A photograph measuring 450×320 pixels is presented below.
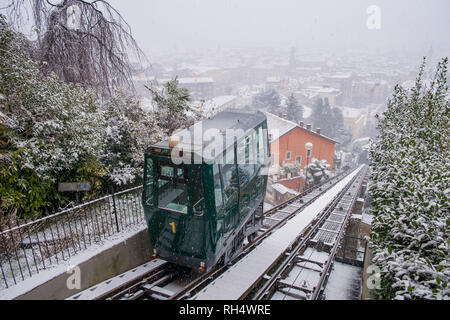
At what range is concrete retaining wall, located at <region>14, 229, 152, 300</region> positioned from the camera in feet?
16.0

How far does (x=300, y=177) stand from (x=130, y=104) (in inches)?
838

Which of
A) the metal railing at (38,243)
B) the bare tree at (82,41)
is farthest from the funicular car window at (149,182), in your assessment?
the bare tree at (82,41)

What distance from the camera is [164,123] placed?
1145cm

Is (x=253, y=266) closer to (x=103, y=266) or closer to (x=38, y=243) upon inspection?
(x=103, y=266)

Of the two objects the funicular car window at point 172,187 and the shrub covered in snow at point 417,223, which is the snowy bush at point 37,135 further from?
the shrub covered in snow at point 417,223

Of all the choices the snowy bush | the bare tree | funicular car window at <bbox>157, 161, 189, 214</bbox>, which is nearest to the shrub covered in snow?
funicular car window at <bbox>157, 161, 189, 214</bbox>

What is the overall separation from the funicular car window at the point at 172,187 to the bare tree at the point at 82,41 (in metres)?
6.03

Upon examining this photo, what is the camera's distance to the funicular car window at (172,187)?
5570 mm

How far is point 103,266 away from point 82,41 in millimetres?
7526

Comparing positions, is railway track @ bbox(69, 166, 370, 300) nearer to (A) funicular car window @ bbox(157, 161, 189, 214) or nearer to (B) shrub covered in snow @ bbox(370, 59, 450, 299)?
(A) funicular car window @ bbox(157, 161, 189, 214)

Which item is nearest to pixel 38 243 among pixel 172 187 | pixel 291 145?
pixel 172 187

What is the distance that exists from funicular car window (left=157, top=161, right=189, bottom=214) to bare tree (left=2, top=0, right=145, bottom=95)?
6033mm
